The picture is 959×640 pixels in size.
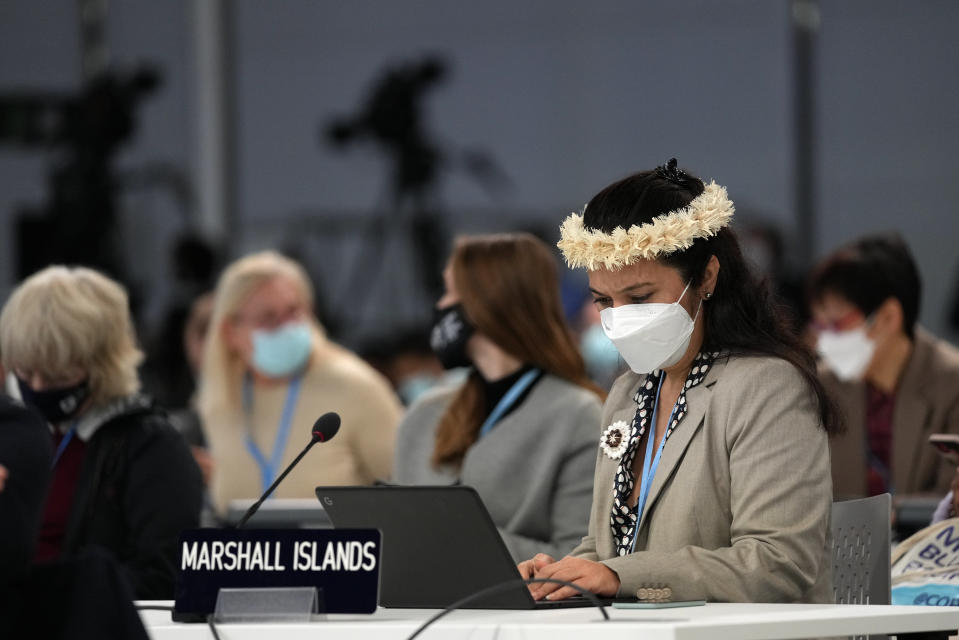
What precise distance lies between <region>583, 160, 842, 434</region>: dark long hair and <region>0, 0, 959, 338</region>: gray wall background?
540cm

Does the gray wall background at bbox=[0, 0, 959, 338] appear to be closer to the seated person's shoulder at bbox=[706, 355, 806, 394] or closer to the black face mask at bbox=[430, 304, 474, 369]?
the black face mask at bbox=[430, 304, 474, 369]

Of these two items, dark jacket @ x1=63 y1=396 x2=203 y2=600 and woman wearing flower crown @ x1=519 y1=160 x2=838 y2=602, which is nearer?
woman wearing flower crown @ x1=519 y1=160 x2=838 y2=602

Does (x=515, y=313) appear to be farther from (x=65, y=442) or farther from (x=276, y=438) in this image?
(x=276, y=438)

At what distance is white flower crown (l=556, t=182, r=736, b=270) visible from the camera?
2.96m

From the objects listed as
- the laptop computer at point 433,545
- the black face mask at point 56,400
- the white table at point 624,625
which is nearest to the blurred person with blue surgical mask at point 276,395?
the black face mask at point 56,400

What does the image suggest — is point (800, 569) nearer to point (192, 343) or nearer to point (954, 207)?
point (192, 343)

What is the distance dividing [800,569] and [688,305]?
1.80ft

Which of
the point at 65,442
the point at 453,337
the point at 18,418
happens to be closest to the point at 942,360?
the point at 453,337

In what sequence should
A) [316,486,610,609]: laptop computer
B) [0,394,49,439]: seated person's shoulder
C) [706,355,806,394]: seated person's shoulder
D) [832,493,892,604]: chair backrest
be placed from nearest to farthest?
[0,394,49,439]: seated person's shoulder < [316,486,610,609]: laptop computer < [706,355,806,394]: seated person's shoulder < [832,493,892,604]: chair backrest

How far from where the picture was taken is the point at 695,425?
2.96m

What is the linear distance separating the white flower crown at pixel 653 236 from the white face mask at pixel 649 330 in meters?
0.09

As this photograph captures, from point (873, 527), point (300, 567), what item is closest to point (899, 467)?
point (873, 527)

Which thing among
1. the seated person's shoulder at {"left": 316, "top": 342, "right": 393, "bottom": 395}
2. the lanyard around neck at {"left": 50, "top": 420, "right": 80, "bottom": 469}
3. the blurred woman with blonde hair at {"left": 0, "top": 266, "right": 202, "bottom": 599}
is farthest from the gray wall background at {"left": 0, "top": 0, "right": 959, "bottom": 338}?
the lanyard around neck at {"left": 50, "top": 420, "right": 80, "bottom": 469}

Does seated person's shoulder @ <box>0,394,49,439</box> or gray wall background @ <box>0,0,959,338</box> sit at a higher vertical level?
seated person's shoulder @ <box>0,394,49,439</box>
